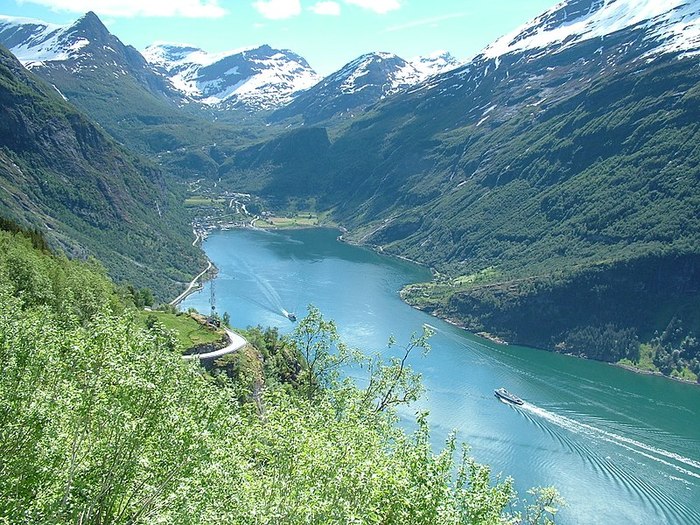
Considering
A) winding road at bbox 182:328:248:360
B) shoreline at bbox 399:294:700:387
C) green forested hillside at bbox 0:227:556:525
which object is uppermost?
green forested hillside at bbox 0:227:556:525

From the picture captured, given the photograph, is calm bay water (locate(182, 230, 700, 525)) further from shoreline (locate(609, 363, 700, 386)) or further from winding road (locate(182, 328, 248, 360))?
winding road (locate(182, 328, 248, 360))

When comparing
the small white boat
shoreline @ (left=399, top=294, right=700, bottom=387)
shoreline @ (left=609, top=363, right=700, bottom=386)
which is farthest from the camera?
shoreline @ (left=399, top=294, right=700, bottom=387)

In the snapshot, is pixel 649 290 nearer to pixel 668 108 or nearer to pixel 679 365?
pixel 679 365

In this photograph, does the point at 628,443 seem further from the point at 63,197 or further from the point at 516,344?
the point at 63,197

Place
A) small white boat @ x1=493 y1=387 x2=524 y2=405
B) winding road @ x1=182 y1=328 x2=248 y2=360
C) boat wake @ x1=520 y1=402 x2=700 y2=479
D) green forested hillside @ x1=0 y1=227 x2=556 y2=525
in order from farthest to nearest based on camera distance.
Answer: small white boat @ x1=493 y1=387 x2=524 y2=405, boat wake @ x1=520 y1=402 x2=700 y2=479, winding road @ x1=182 y1=328 x2=248 y2=360, green forested hillside @ x1=0 y1=227 x2=556 y2=525

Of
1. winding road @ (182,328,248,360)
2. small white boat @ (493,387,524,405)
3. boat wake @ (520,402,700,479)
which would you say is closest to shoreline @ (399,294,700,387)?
small white boat @ (493,387,524,405)

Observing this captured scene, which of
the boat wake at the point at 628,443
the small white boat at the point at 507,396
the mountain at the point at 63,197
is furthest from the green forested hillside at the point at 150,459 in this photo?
the mountain at the point at 63,197

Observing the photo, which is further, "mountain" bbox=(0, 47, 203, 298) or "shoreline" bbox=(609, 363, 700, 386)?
"mountain" bbox=(0, 47, 203, 298)

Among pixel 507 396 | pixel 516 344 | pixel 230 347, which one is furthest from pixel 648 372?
pixel 230 347

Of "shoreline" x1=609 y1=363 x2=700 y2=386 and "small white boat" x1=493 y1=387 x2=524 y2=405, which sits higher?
"shoreline" x1=609 y1=363 x2=700 y2=386
